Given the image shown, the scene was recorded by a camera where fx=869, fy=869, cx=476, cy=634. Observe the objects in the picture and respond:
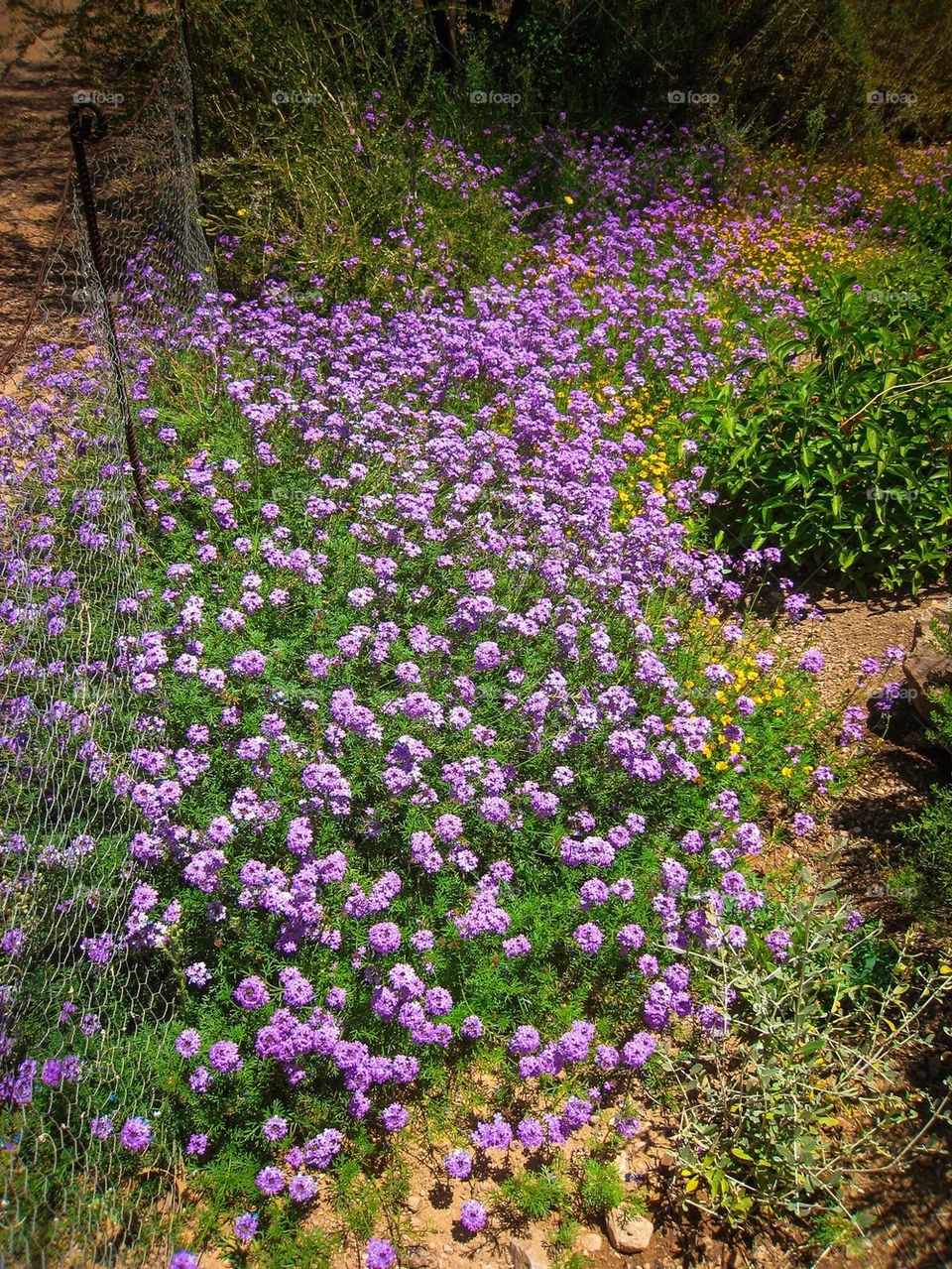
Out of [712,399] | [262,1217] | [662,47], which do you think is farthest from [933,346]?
[662,47]

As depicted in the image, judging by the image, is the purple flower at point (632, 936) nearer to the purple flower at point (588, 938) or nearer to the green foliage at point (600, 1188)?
the purple flower at point (588, 938)

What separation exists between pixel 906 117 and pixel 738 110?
2556 mm

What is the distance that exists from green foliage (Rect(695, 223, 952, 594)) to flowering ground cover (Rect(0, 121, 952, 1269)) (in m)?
0.27

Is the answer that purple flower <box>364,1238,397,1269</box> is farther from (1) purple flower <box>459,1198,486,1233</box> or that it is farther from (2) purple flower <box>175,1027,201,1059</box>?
(2) purple flower <box>175,1027,201,1059</box>

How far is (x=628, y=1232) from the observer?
276 cm

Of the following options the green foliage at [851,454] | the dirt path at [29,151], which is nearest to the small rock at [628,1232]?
the green foliage at [851,454]

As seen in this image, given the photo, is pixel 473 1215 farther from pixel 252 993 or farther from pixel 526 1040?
pixel 252 993

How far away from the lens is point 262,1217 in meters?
2.65

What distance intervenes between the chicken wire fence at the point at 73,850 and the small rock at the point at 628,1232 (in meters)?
1.37

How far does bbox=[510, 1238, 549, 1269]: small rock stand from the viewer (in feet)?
8.71

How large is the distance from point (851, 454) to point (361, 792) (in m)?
3.59

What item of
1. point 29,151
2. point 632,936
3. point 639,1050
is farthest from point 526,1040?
point 29,151

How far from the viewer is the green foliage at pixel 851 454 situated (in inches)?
196

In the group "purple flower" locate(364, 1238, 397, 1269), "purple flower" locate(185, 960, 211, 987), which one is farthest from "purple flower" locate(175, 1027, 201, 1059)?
"purple flower" locate(364, 1238, 397, 1269)
